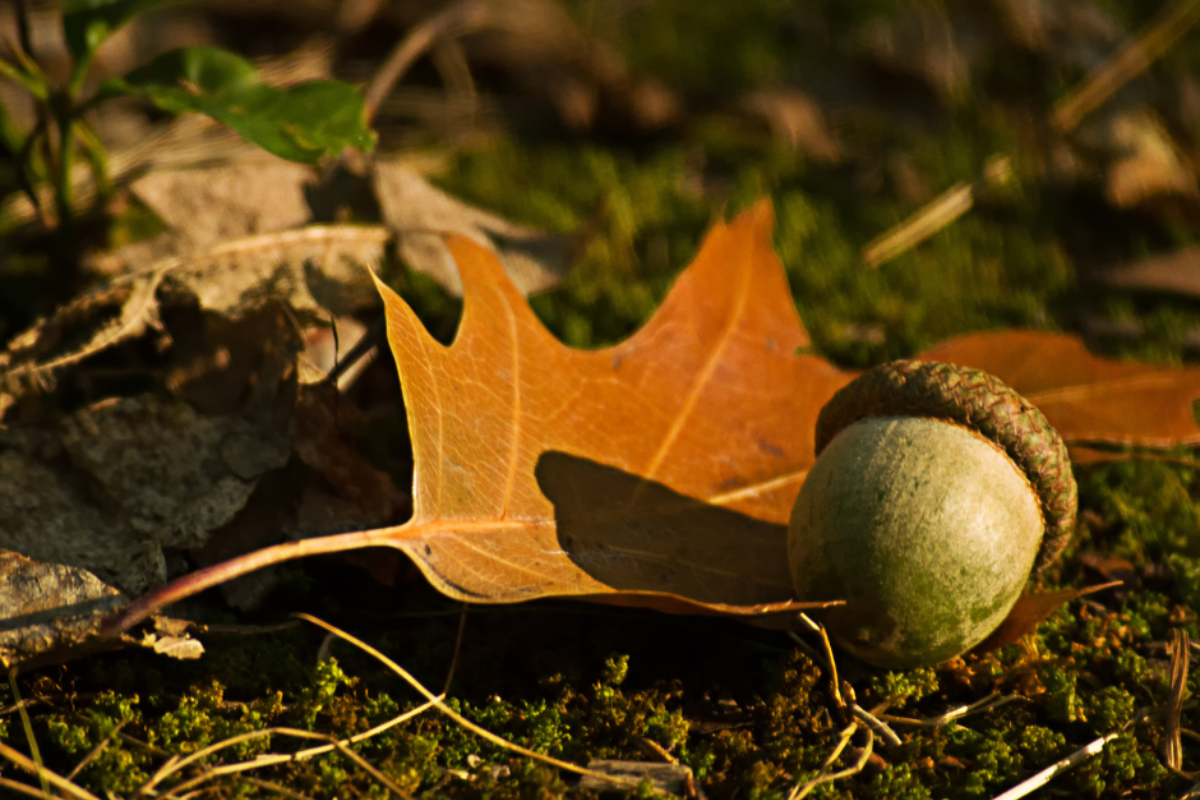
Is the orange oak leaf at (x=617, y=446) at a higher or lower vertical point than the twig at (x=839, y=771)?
higher

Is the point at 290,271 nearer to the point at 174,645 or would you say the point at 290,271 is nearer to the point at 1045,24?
the point at 174,645

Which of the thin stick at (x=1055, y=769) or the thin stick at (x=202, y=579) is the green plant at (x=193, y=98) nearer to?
the thin stick at (x=202, y=579)

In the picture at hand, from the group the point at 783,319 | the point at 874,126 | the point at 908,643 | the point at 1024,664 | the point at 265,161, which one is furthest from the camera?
the point at 874,126

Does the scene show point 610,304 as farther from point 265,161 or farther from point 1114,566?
point 1114,566

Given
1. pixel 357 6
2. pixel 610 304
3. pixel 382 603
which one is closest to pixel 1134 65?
pixel 610 304

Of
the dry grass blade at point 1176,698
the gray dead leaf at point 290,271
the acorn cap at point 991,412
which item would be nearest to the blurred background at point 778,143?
the gray dead leaf at point 290,271

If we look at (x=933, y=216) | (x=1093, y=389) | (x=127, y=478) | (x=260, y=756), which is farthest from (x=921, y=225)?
(x=260, y=756)
